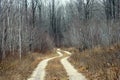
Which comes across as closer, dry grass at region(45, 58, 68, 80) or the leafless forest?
dry grass at region(45, 58, 68, 80)

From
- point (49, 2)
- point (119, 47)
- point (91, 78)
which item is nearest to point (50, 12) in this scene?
point (49, 2)

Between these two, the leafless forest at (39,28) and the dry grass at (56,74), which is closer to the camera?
the dry grass at (56,74)

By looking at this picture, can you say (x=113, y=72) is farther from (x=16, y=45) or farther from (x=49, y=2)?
(x=49, y=2)

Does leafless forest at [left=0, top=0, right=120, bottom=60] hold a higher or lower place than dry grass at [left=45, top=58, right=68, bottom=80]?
higher

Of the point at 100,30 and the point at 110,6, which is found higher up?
the point at 110,6

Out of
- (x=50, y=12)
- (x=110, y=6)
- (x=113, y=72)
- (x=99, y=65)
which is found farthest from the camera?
(x=50, y=12)

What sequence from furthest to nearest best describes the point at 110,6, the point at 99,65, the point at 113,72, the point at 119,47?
1. the point at 110,6
2. the point at 119,47
3. the point at 99,65
4. the point at 113,72

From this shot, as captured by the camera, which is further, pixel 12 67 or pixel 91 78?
pixel 12 67

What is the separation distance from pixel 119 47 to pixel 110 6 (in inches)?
1190

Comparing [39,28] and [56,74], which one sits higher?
[39,28]

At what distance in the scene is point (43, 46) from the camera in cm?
5269

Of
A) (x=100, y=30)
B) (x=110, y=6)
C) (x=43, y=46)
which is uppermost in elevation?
(x=110, y=6)

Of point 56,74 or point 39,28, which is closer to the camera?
point 56,74

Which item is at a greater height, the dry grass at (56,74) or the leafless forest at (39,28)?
the leafless forest at (39,28)
